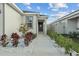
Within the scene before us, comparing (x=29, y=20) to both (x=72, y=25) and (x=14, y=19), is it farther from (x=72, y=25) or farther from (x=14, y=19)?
(x=14, y=19)

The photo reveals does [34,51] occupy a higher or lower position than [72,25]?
lower

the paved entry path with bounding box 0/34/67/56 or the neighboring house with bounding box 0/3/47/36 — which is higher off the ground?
the neighboring house with bounding box 0/3/47/36

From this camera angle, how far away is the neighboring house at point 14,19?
1278cm

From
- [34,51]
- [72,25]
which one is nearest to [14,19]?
[72,25]

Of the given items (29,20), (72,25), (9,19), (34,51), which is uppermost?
(29,20)

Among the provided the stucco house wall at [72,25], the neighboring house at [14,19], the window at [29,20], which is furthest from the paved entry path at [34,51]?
the window at [29,20]

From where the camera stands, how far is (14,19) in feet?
54.2

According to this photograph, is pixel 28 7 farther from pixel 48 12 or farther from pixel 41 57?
pixel 41 57

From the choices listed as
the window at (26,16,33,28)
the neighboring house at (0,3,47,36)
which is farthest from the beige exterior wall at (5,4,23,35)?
the window at (26,16,33,28)

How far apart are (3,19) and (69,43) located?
6001 mm

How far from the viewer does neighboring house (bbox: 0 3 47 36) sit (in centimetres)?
1278

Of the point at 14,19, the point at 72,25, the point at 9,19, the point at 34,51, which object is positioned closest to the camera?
the point at 34,51

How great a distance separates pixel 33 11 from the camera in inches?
928

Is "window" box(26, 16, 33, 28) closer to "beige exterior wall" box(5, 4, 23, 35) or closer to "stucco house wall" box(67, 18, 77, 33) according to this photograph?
"stucco house wall" box(67, 18, 77, 33)
